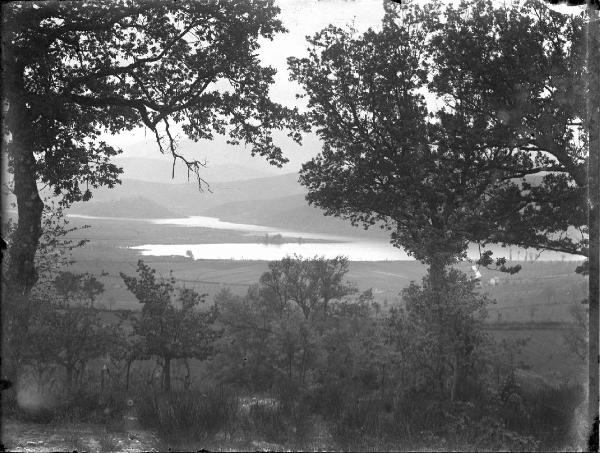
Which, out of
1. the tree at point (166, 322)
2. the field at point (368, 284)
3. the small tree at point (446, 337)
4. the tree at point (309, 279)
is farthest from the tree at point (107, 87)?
the field at point (368, 284)

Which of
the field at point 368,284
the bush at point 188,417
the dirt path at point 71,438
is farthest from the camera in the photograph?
the field at point 368,284

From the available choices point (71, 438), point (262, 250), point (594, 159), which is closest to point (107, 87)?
point (71, 438)

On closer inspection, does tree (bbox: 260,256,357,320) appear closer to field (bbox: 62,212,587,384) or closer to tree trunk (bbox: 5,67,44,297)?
tree trunk (bbox: 5,67,44,297)

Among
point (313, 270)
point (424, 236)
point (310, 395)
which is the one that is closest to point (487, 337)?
point (424, 236)

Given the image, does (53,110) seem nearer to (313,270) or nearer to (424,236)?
(424,236)

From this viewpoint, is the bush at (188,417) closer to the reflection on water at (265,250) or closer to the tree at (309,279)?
the tree at (309,279)

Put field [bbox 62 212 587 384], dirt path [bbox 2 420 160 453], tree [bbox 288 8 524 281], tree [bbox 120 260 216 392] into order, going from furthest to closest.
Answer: field [bbox 62 212 587 384] → tree [bbox 120 260 216 392] → tree [bbox 288 8 524 281] → dirt path [bbox 2 420 160 453]

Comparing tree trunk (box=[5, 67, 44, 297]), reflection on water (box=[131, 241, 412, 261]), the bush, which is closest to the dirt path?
the bush
